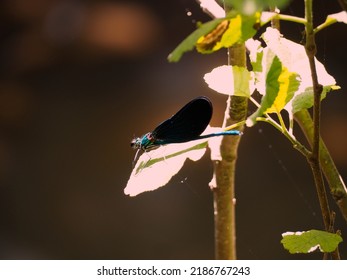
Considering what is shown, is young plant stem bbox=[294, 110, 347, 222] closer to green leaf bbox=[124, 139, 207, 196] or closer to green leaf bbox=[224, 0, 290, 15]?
green leaf bbox=[124, 139, 207, 196]

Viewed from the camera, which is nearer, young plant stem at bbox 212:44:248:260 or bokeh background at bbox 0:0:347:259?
young plant stem at bbox 212:44:248:260

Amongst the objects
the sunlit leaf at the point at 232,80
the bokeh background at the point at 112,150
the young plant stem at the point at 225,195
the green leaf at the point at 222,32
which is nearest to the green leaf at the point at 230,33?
the green leaf at the point at 222,32

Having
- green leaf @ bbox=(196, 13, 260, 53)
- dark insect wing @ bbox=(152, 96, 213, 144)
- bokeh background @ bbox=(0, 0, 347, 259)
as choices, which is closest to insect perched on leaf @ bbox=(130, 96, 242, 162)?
dark insect wing @ bbox=(152, 96, 213, 144)

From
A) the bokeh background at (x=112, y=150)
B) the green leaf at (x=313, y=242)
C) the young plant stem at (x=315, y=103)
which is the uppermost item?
the bokeh background at (x=112, y=150)

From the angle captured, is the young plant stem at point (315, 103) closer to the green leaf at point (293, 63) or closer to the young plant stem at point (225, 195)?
the green leaf at point (293, 63)

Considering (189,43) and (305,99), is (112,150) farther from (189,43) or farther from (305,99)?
(189,43)

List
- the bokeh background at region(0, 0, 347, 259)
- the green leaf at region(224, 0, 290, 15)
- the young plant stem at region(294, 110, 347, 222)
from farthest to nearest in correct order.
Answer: the bokeh background at region(0, 0, 347, 259), the young plant stem at region(294, 110, 347, 222), the green leaf at region(224, 0, 290, 15)

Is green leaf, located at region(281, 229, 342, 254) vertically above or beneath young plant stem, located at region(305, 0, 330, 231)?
beneath
